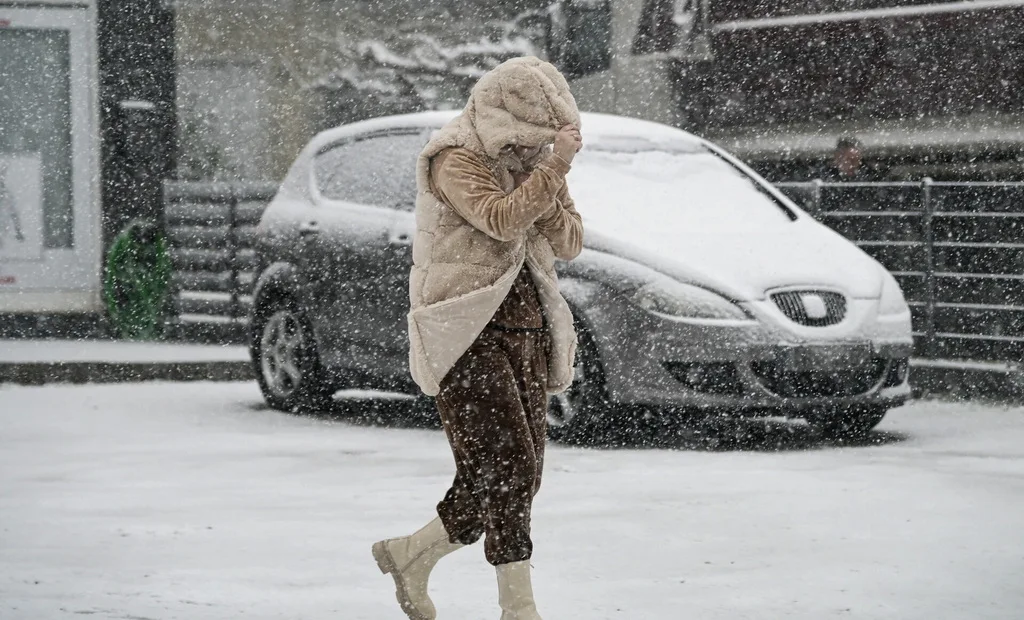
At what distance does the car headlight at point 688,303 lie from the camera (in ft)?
30.1

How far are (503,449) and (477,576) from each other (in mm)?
1336

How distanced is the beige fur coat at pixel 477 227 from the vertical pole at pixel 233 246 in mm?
11417

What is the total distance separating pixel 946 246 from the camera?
532 inches

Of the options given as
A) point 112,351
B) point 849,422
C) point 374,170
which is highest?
point 374,170

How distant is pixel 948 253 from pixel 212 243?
6817 mm

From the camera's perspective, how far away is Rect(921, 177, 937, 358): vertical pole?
1276cm

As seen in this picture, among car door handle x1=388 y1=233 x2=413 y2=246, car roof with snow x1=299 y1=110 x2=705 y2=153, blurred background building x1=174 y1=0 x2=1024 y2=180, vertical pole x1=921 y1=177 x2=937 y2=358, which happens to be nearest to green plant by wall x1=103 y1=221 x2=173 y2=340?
blurred background building x1=174 y1=0 x2=1024 y2=180

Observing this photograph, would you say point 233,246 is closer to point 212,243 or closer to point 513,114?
point 212,243

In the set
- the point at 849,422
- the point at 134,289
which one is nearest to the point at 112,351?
the point at 134,289

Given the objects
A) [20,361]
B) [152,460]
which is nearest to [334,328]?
[152,460]

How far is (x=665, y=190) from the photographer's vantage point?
1020 centimetres

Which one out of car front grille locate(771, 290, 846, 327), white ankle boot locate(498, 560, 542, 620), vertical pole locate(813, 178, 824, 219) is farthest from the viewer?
vertical pole locate(813, 178, 824, 219)

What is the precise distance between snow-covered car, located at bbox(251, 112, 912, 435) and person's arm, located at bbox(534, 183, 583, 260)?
Answer: 12.9 feet

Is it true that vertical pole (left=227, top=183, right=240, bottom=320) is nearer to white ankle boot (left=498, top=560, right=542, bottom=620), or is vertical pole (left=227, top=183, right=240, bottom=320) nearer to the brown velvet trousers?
the brown velvet trousers
